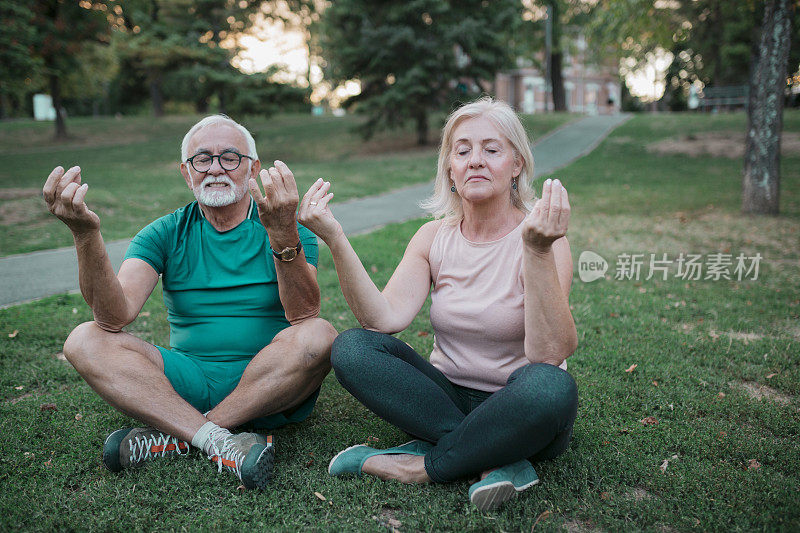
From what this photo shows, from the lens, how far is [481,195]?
270 centimetres

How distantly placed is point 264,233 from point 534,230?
4.94ft

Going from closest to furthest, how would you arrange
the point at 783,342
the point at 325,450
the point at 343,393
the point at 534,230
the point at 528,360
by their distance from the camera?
1. the point at 534,230
2. the point at 528,360
3. the point at 325,450
4. the point at 343,393
5. the point at 783,342

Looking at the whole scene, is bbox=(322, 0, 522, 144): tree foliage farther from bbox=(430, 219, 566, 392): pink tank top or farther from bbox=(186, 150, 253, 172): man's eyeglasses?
bbox=(430, 219, 566, 392): pink tank top

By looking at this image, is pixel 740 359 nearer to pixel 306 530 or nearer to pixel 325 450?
pixel 325 450

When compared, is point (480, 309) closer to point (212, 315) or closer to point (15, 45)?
point (212, 315)

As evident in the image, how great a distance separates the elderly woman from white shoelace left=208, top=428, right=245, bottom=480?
1.37 ft

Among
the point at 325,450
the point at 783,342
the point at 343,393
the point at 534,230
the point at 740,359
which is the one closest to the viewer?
the point at 534,230

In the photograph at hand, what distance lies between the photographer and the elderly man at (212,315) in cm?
264

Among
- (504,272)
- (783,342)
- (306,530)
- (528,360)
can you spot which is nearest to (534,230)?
(504,272)

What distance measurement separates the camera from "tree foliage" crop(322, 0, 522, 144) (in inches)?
672

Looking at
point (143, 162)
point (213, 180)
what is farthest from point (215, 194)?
point (143, 162)

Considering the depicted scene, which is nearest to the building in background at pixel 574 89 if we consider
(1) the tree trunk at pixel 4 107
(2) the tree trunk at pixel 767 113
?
(1) the tree trunk at pixel 4 107
